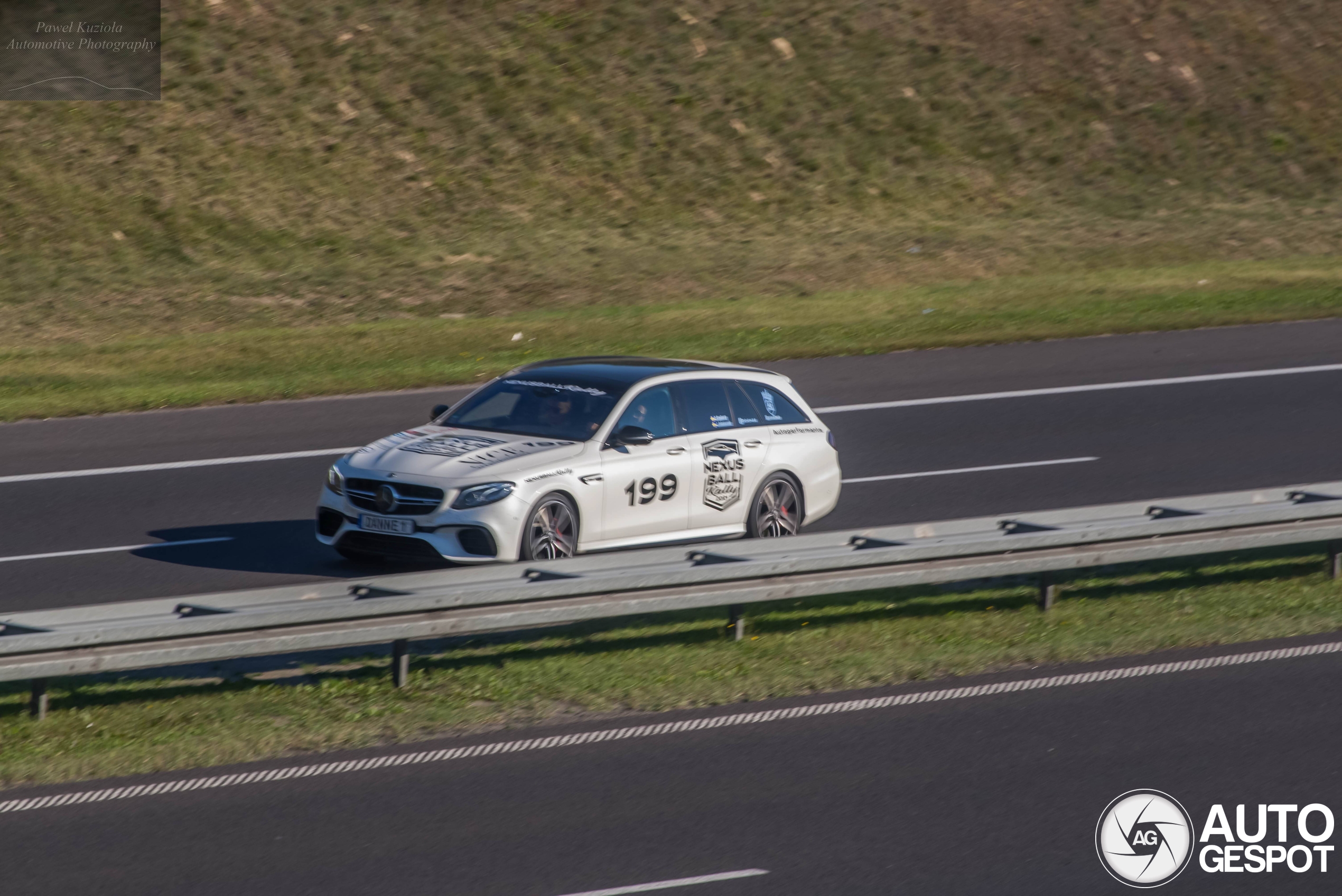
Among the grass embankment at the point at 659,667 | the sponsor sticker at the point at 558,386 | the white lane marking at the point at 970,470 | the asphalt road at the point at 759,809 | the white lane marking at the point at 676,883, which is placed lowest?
the white lane marking at the point at 676,883

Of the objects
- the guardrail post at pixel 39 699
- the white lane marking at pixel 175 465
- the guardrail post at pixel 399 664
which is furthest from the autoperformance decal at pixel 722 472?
the guardrail post at pixel 39 699

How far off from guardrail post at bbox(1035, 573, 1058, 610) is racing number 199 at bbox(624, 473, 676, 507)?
3.05 metres

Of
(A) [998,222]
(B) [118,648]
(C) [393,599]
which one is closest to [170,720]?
(B) [118,648]

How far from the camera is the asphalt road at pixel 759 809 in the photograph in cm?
721

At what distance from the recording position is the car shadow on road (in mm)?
12922

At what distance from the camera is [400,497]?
12.3 meters

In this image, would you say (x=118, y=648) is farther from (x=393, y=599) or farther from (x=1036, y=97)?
(x=1036, y=97)

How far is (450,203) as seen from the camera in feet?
107

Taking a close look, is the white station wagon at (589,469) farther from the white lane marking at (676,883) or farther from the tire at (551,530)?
the white lane marking at (676,883)

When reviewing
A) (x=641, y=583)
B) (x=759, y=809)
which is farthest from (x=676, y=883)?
(x=641, y=583)

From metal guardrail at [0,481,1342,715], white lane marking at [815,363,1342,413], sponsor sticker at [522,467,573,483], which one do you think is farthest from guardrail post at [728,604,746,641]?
white lane marking at [815,363,1342,413]

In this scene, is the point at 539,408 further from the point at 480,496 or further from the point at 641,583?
the point at 641,583

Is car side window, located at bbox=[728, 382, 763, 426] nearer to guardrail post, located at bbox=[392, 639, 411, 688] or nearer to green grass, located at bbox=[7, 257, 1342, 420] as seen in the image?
guardrail post, located at bbox=[392, 639, 411, 688]

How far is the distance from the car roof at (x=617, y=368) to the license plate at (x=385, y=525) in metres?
2.14
